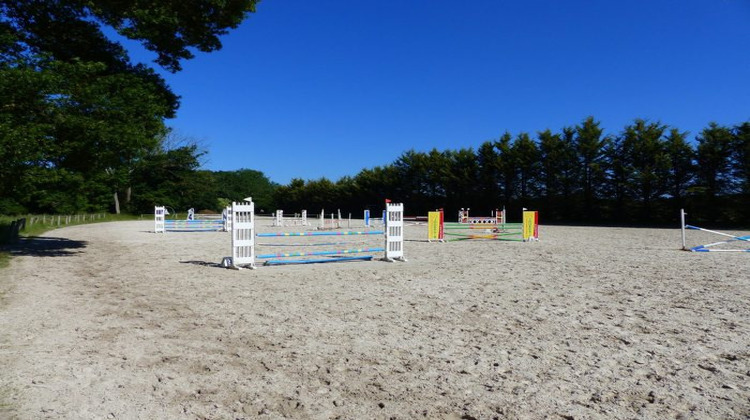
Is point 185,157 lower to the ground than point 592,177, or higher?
higher

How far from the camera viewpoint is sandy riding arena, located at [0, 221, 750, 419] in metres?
2.63

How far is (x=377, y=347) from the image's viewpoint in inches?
148

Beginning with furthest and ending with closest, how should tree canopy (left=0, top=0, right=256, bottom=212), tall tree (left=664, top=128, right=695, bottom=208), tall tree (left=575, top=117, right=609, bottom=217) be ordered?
tall tree (left=575, top=117, right=609, bottom=217) < tall tree (left=664, top=128, right=695, bottom=208) < tree canopy (left=0, top=0, right=256, bottom=212)

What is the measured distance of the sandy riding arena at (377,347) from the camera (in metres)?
2.63

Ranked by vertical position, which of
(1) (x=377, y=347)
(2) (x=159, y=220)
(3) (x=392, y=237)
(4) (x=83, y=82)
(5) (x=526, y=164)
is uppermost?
(5) (x=526, y=164)

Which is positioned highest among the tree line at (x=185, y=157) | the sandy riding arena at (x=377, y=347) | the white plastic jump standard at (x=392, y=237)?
the tree line at (x=185, y=157)

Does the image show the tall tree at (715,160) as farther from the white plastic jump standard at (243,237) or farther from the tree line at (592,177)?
the white plastic jump standard at (243,237)

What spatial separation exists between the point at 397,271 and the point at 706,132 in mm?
26362

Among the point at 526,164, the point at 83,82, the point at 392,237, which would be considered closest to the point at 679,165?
the point at 526,164

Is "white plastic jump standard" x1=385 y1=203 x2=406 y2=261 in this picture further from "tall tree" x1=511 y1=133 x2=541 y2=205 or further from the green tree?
"tall tree" x1=511 y1=133 x2=541 y2=205

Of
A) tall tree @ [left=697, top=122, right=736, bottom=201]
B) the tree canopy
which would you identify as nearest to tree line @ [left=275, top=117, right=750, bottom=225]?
tall tree @ [left=697, top=122, right=736, bottom=201]

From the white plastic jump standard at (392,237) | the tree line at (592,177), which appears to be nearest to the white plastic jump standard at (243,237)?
the white plastic jump standard at (392,237)

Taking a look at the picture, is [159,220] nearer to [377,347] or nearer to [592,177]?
[377,347]

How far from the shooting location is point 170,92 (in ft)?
43.0
